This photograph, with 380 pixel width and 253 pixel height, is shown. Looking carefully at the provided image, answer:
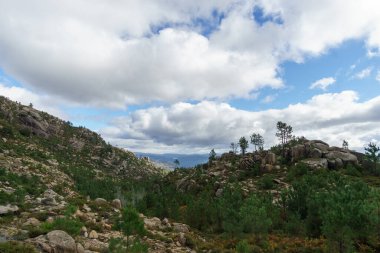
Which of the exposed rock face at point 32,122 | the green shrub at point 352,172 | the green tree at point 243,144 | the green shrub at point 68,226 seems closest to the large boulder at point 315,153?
the green shrub at point 352,172

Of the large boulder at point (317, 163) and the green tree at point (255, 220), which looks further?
the large boulder at point (317, 163)

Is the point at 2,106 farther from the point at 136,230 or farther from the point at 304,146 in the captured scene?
the point at 136,230

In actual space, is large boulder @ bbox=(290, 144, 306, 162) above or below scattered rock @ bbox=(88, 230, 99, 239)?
above

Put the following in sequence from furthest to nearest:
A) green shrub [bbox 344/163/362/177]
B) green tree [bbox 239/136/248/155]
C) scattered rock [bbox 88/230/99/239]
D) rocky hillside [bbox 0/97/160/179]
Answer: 1. green tree [bbox 239/136/248/155]
2. rocky hillside [bbox 0/97/160/179]
3. green shrub [bbox 344/163/362/177]
4. scattered rock [bbox 88/230/99/239]

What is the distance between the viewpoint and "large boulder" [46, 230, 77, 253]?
65.6 feet

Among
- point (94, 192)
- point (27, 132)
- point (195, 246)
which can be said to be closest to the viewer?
point (195, 246)

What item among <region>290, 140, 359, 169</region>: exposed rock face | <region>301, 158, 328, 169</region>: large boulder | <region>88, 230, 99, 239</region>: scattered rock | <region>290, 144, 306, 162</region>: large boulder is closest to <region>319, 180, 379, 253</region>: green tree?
<region>88, 230, 99, 239</region>: scattered rock

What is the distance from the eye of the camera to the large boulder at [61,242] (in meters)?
20.0

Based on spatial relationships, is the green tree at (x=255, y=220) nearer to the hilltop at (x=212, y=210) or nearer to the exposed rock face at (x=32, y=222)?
the hilltop at (x=212, y=210)

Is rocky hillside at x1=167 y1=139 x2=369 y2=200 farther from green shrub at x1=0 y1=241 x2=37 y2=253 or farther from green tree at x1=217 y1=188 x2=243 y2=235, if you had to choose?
green shrub at x1=0 y1=241 x2=37 y2=253

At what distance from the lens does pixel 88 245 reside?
2327 cm

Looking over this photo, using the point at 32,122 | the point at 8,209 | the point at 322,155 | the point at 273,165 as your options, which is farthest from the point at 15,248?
the point at 32,122

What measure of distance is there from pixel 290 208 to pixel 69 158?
91962 millimetres

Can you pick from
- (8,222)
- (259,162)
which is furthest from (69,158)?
(8,222)
